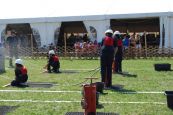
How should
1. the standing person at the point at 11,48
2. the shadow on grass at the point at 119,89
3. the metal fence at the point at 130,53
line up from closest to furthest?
the shadow on grass at the point at 119,89, the standing person at the point at 11,48, the metal fence at the point at 130,53

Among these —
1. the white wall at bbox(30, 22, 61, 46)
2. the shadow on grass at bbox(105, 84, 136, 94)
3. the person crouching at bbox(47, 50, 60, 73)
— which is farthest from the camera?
the white wall at bbox(30, 22, 61, 46)

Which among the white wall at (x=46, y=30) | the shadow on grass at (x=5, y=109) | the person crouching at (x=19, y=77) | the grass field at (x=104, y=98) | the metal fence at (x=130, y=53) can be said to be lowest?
the shadow on grass at (x=5, y=109)

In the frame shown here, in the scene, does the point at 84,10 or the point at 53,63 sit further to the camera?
the point at 84,10

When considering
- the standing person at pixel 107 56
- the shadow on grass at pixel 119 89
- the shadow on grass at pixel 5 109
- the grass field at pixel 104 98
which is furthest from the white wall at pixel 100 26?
the shadow on grass at pixel 5 109

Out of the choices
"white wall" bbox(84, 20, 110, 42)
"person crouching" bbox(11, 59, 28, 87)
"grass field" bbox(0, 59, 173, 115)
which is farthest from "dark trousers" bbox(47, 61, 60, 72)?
"white wall" bbox(84, 20, 110, 42)

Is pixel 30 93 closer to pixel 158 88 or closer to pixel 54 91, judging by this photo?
pixel 54 91

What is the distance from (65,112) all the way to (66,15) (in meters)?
18.3

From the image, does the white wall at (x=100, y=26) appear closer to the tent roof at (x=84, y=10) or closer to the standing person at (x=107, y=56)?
the tent roof at (x=84, y=10)

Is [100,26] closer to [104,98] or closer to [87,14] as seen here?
[87,14]

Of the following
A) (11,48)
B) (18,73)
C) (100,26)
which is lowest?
(18,73)

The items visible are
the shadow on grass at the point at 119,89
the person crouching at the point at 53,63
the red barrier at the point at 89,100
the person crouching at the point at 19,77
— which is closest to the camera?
the red barrier at the point at 89,100

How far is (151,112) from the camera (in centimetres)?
855

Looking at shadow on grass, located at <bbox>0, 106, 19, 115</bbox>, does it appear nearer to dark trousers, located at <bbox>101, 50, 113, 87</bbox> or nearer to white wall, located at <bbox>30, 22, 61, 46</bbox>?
dark trousers, located at <bbox>101, 50, 113, 87</bbox>

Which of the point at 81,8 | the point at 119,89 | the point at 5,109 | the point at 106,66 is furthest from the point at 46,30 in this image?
the point at 5,109
